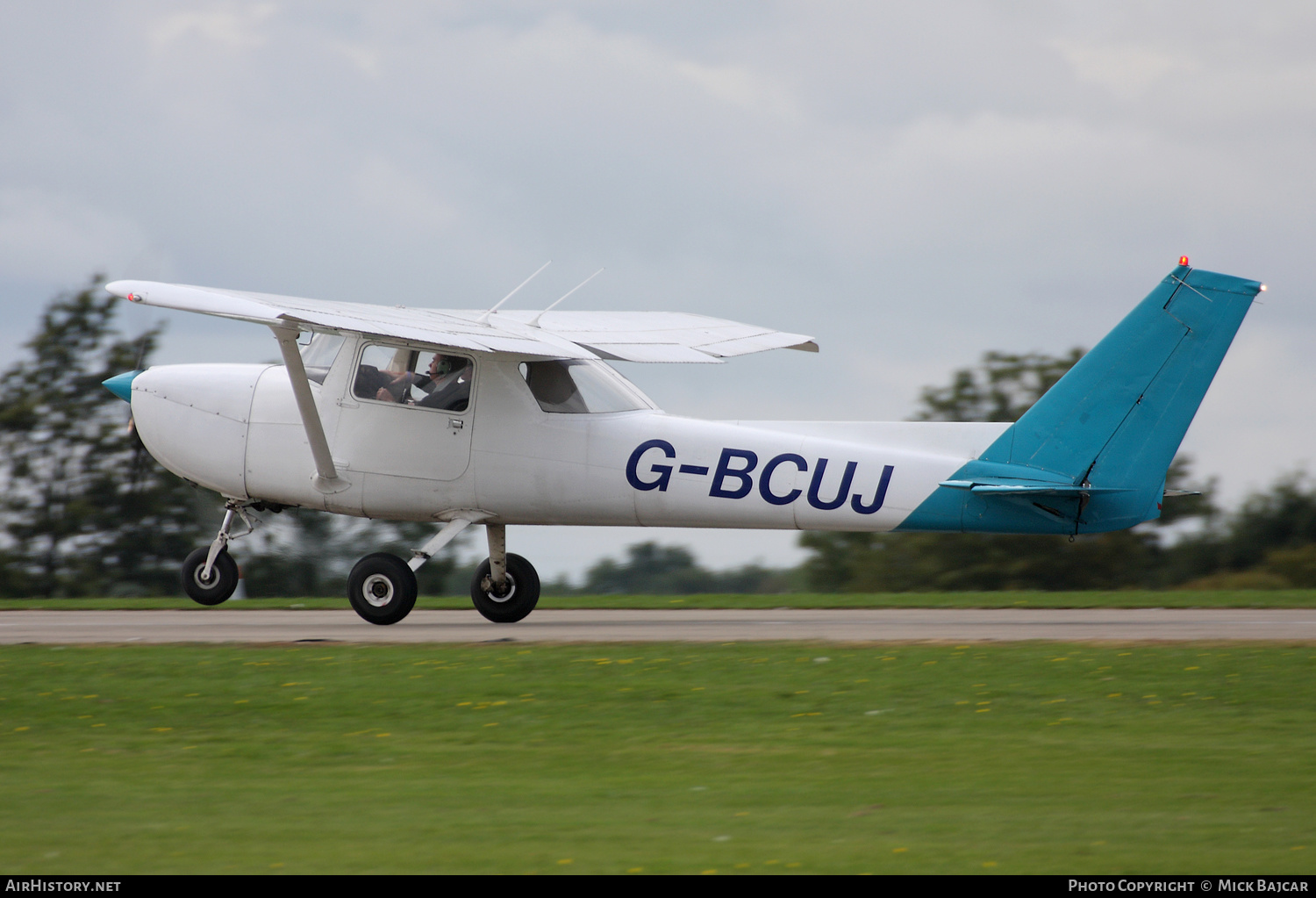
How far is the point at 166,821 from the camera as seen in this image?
631 cm

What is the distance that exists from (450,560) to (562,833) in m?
22.2

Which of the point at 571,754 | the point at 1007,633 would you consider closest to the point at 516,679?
the point at 571,754

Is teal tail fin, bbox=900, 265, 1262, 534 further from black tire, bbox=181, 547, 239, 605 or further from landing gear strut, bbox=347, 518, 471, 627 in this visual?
black tire, bbox=181, 547, 239, 605

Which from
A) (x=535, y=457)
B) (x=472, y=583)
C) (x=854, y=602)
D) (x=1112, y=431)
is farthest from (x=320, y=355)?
(x=1112, y=431)

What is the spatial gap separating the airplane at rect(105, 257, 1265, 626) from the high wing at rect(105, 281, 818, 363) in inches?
1.8

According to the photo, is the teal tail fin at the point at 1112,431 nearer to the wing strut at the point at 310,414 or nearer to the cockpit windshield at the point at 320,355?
the wing strut at the point at 310,414

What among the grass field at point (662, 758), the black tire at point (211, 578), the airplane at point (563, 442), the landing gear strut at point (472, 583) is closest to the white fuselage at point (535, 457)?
the airplane at point (563, 442)

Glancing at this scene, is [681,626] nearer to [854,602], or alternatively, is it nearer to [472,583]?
[472,583]

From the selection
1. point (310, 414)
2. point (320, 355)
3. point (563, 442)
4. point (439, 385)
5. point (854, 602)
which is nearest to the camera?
point (310, 414)

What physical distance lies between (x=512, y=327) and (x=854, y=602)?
5597 millimetres

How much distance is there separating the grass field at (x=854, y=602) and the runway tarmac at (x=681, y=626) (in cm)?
53

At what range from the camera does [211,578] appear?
48.3 feet

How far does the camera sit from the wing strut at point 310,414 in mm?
13008

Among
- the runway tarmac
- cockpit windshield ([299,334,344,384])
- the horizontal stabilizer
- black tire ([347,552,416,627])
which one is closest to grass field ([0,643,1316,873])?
the runway tarmac
